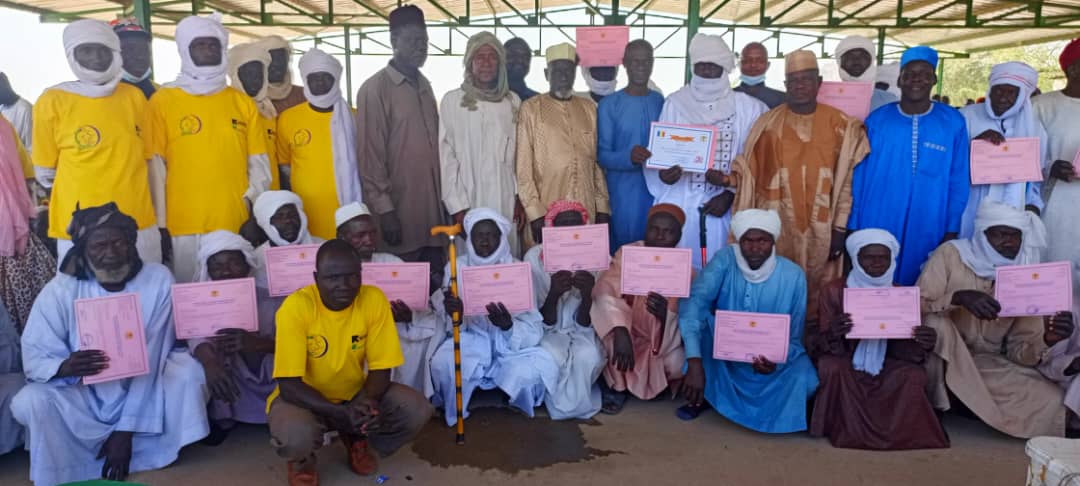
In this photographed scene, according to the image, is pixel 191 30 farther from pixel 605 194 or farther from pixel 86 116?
pixel 605 194

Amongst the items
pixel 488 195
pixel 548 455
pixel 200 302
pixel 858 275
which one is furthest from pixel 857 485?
pixel 200 302

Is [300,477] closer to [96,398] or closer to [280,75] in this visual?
[96,398]

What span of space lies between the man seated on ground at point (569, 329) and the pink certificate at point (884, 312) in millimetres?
1428

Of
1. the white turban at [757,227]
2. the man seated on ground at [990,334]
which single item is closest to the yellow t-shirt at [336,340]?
the white turban at [757,227]

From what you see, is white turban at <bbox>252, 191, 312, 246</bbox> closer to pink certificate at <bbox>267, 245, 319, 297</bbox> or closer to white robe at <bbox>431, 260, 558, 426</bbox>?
pink certificate at <bbox>267, 245, 319, 297</bbox>

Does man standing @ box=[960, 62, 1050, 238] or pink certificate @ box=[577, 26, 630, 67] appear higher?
pink certificate @ box=[577, 26, 630, 67]

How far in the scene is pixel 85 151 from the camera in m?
3.62

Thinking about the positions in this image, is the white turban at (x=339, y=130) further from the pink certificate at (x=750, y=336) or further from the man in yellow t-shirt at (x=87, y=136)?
the pink certificate at (x=750, y=336)

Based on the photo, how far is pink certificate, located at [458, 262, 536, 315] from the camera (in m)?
3.79

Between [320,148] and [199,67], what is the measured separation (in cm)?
81

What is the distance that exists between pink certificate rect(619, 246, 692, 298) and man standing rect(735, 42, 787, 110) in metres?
1.64

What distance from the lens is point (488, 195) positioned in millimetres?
4531

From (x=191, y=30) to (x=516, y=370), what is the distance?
2663 mm

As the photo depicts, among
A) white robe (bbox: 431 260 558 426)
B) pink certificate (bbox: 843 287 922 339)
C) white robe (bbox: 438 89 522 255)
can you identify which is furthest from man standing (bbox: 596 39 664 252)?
pink certificate (bbox: 843 287 922 339)
